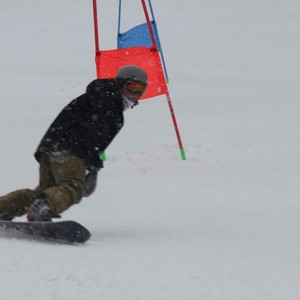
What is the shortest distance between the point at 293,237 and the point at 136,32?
5098mm

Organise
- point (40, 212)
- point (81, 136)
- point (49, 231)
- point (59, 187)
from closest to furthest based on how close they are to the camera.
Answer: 1. point (49, 231)
2. point (40, 212)
3. point (59, 187)
4. point (81, 136)

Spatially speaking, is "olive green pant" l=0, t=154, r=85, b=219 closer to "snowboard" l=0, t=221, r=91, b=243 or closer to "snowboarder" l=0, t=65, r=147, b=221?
"snowboarder" l=0, t=65, r=147, b=221

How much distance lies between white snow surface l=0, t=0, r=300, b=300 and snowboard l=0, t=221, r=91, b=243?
10cm

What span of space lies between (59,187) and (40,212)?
258 millimetres

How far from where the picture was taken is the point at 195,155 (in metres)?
8.43

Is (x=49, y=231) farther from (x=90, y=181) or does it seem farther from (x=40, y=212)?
(x=90, y=181)

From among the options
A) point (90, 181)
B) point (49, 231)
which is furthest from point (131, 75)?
point (49, 231)

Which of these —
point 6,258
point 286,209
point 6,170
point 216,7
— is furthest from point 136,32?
point 216,7

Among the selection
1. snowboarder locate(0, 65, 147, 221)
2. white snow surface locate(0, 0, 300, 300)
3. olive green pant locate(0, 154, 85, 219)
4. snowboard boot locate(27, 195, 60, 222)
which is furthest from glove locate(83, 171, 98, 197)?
snowboard boot locate(27, 195, 60, 222)

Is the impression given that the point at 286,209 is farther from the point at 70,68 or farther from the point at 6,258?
the point at 70,68

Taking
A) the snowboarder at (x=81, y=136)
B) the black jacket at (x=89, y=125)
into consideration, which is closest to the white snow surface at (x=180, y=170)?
the snowboarder at (x=81, y=136)

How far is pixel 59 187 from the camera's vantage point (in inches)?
183

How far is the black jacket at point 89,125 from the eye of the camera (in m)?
4.81

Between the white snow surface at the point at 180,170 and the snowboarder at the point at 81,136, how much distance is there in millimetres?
537
